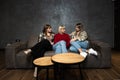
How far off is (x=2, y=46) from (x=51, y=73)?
3.85 metres

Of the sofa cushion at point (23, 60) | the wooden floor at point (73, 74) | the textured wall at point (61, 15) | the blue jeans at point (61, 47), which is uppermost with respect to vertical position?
the textured wall at point (61, 15)

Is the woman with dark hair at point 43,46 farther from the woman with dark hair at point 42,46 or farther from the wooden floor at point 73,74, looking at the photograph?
the wooden floor at point 73,74

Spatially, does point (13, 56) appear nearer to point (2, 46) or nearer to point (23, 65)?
point (23, 65)

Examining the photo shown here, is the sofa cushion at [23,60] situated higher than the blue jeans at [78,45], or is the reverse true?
the blue jeans at [78,45]

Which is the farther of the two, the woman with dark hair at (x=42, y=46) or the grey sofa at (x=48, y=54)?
the grey sofa at (x=48, y=54)

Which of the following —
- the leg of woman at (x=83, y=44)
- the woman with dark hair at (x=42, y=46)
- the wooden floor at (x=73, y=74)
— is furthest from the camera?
the leg of woman at (x=83, y=44)

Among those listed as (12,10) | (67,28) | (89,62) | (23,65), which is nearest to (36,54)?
(23,65)

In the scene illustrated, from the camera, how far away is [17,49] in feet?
13.4

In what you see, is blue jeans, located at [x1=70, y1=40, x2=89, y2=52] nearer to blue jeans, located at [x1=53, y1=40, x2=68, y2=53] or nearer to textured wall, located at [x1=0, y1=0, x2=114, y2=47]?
blue jeans, located at [x1=53, y1=40, x2=68, y2=53]

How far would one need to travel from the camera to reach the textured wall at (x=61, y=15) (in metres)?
6.50

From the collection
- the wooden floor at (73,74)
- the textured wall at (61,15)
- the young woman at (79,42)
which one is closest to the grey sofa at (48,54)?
the wooden floor at (73,74)

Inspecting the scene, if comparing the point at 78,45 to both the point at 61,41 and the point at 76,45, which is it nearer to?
the point at 76,45

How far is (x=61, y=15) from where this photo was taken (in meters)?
6.54

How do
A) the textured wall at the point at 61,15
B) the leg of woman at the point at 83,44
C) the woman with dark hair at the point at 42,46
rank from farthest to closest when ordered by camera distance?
the textured wall at the point at 61,15 → the leg of woman at the point at 83,44 → the woman with dark hair at the point at 42,46
